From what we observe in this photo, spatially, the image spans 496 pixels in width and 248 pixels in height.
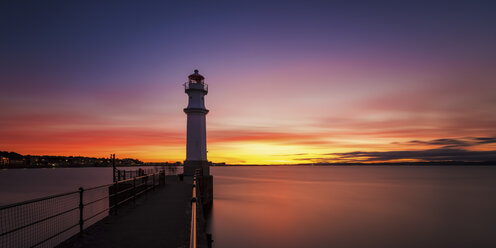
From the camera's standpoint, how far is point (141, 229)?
7.44 meters

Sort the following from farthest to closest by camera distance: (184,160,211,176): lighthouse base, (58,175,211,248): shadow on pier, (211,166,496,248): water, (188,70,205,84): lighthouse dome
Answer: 1. (188,70,205,84): lighthouse dome
2. (184,160,211,176): lighthouse base
3. (211,166,496,248): water
4. (58,175,211,248): shadow on pier

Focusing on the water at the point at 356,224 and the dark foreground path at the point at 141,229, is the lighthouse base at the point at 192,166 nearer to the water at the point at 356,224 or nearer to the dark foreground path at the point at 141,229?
the water at the point at 356,224

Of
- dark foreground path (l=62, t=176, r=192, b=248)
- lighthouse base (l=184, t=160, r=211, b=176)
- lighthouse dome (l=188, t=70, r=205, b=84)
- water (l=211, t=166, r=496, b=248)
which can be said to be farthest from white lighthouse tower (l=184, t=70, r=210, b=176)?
dark foreground path (l=62, t=176, r=192, b=248)

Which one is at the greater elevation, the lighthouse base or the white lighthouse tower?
the white lighthouse tower

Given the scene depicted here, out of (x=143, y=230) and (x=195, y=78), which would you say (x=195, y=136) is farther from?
(x=143, y=230)

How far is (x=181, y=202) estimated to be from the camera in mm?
11852

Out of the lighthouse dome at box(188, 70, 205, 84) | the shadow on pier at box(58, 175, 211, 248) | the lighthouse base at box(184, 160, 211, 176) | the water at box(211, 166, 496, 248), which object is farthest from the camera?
the lighthouse dome at box(188, 70, 205, 84)

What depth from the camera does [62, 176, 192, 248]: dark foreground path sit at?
247 inches

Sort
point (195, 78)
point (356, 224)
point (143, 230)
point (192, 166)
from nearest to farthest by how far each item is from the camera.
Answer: point (143, 230) → point (356, 224) → point (192, 166) → point (195, 78)

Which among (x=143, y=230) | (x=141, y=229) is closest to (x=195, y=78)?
(x=141, y=229)

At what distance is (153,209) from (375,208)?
88.3 ft

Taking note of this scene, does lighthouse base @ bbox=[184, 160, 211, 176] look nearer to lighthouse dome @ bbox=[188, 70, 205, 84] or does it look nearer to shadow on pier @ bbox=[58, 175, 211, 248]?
lighthouse dome @ bbox=[188, 70, 205, 84]

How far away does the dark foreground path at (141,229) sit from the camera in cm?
628

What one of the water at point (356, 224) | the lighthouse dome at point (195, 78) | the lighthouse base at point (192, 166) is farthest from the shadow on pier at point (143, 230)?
the lighthouse dome at point (195, 78)
